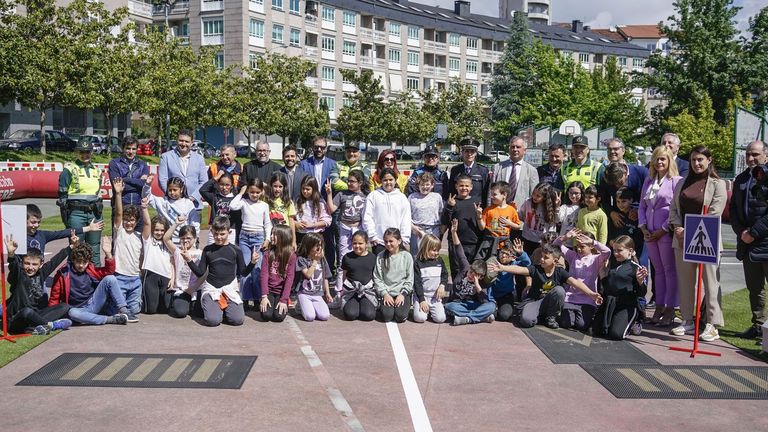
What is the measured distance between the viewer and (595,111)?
51406 millimetres

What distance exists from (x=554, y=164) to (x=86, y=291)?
610 cm

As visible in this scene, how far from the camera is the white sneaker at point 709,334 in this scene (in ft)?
27.7

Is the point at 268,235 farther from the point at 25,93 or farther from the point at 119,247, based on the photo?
the point at 25,93

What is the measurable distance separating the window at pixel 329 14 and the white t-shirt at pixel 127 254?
66.1m

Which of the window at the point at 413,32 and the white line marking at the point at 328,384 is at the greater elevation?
the window at the point at 413,32

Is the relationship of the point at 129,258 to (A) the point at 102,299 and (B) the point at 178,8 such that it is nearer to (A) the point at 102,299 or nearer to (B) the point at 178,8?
(A) the point at 102,299

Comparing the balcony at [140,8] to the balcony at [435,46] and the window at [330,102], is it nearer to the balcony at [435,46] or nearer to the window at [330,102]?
the window at [330,102]

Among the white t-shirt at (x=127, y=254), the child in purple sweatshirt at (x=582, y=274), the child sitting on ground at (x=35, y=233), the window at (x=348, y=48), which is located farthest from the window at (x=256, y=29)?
the child in purple sweatshirt at (x=582, y=274)

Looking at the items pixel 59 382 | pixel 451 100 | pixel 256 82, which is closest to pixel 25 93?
pixel 256 82

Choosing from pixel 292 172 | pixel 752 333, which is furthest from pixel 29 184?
pixel 752 333

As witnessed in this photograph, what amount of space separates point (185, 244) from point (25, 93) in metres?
29.9

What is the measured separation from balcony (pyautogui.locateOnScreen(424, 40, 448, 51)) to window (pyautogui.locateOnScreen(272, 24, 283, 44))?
2328cm

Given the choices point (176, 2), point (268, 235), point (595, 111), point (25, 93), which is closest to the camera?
point (268, 235)

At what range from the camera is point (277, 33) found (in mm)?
66875
